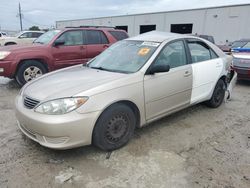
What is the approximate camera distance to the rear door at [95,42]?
7246 millimetres

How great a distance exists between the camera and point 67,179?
258cm

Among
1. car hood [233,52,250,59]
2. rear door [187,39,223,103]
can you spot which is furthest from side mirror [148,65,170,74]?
car hood [233,52,250,59]

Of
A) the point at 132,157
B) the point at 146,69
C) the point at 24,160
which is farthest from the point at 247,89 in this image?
the point at 24,160

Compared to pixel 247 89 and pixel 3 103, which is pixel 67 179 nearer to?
pixel 3 103

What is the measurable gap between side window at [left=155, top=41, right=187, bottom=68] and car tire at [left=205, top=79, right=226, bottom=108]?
4.26ft

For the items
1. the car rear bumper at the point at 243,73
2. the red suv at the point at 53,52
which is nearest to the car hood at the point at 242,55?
the car rear bumper at the point at 243,73

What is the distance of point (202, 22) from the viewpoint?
936 inches

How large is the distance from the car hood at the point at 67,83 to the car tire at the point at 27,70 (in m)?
2.98

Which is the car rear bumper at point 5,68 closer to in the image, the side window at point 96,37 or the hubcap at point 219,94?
the side window at point 96,37

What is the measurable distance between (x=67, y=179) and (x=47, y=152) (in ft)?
2.21

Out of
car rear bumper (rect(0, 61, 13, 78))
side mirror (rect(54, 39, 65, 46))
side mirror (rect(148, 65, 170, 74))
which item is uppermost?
side mirror (rect(54, 39, 65, 46))

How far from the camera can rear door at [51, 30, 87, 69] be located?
6648 mm

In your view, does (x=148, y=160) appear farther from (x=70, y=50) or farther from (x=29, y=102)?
(x=70, y=50)

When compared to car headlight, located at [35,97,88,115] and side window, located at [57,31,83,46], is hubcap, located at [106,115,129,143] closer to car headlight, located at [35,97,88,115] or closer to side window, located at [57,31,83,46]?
car headlight, located at [35,97,88,115]
